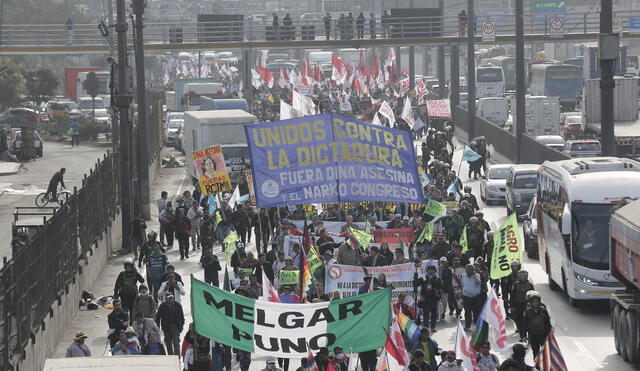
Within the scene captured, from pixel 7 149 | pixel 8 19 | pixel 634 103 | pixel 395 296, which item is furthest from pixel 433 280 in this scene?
pixel 8 19

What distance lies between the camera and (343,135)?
984 inches

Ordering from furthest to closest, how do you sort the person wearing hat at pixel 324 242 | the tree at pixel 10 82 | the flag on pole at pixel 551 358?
1. the tree at pixel 10 82
2. the person wearing hat at pixel 324 242
3. the flag on pole at pixel 551 358

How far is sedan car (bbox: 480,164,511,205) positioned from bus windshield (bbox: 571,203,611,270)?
16.5 m

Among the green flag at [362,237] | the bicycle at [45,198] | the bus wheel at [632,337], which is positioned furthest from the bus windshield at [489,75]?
the bus wheel at [632,337]

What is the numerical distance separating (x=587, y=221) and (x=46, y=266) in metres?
9.47

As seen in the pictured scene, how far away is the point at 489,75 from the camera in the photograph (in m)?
95.2

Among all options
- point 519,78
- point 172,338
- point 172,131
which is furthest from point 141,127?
point 172,131

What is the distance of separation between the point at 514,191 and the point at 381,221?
8.37 m

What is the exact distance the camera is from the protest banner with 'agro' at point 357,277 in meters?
24.2

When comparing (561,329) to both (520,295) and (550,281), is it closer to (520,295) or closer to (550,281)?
(520,295)

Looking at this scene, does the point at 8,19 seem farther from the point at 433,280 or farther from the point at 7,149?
the point at 433,280

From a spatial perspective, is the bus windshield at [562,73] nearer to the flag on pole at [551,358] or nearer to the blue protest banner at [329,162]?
the blue protest banner at [329,162]

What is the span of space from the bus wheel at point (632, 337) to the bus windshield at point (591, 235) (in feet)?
Result: 13.1

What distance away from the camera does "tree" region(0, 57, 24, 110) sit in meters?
87.8
